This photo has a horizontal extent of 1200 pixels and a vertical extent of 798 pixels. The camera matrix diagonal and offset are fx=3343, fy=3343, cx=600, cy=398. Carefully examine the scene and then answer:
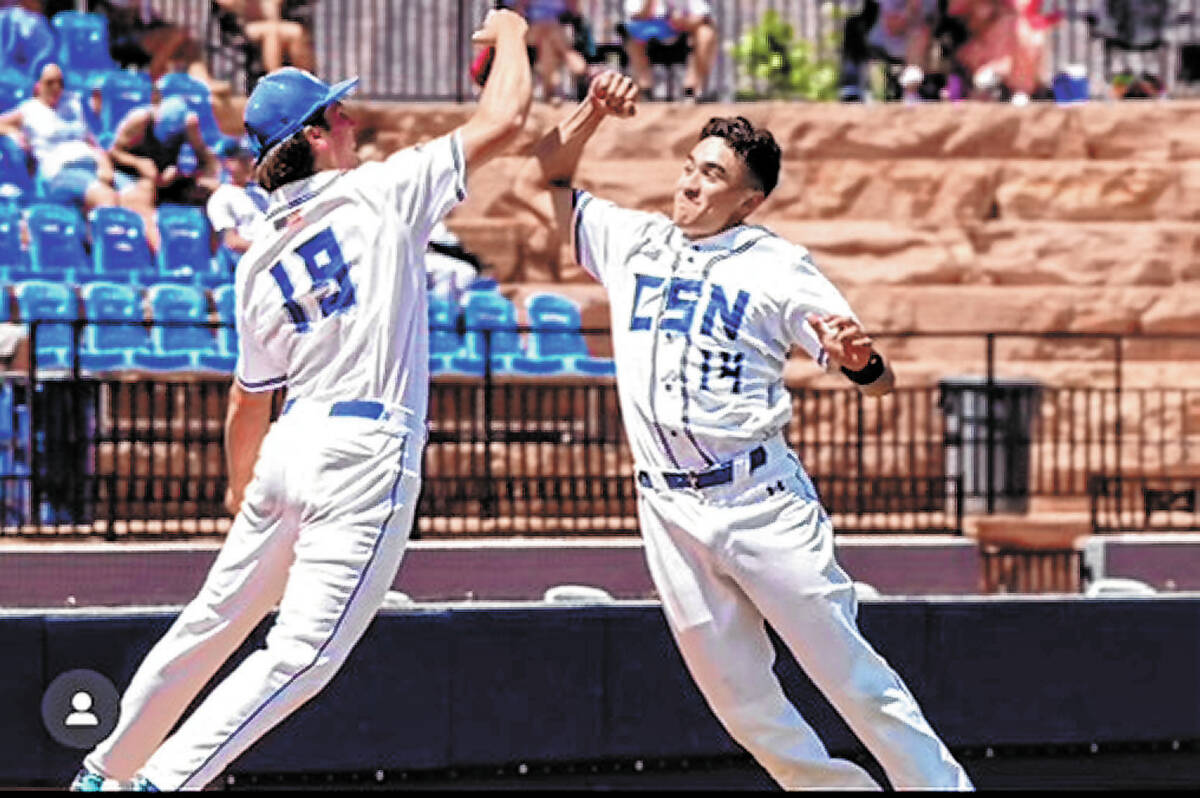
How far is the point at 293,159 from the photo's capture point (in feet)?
30.1

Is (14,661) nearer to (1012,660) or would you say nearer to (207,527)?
(1012,660)

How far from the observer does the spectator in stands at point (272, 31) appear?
79.3 feet

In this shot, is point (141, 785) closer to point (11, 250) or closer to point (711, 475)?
point (711, 475)

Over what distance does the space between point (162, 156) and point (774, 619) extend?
45.5 feet

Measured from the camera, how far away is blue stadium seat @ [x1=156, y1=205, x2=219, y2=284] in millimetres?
21188

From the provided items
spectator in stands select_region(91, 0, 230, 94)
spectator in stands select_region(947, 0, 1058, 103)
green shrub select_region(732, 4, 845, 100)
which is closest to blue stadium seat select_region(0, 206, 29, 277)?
spectator in stands select_region(91, 0, 230, 94)

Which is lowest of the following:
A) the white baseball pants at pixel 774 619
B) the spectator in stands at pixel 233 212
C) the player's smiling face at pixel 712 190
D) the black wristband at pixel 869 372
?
the white baseball pants at pixel 774 619

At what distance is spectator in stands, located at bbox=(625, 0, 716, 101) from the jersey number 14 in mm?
16022

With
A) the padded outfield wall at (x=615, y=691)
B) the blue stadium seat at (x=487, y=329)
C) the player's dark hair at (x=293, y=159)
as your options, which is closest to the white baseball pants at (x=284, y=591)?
the player's dark hair at (x=293, y=159)

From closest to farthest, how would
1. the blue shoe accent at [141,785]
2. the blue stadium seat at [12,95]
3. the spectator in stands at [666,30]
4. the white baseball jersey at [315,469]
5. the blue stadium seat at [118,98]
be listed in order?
the blue shoe accent at [141,785] → the white baseball jersey at [315,469] → the blue stadium seat at [12,95] → the blue stadium seat at [118,98] → the spectator in stands at [666,30]

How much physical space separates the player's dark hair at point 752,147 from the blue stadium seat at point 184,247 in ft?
39.0

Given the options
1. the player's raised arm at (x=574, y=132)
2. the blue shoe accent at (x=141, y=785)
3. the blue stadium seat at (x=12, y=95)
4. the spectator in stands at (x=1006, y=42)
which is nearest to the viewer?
the blue shoe accent at (x=141, y=785)

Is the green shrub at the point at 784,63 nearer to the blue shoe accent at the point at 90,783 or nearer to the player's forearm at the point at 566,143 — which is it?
the player's forearm at the point at 566,143

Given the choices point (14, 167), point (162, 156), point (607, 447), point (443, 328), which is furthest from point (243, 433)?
point (162, 156)
